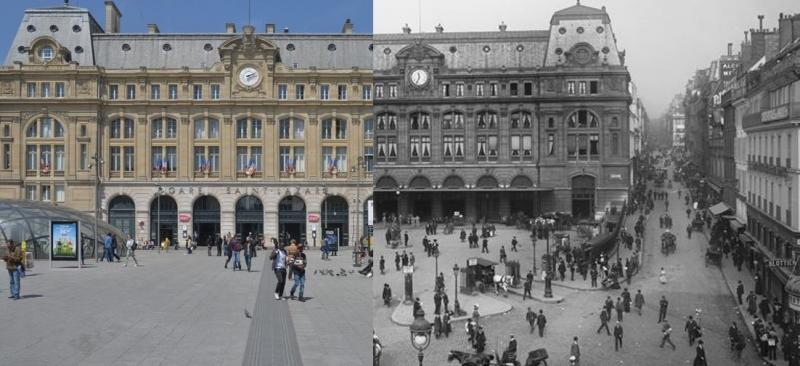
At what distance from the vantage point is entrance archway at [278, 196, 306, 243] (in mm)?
13542

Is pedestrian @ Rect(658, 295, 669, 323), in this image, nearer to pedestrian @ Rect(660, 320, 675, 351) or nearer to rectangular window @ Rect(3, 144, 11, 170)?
pedestrian @ Rect(660, 320, 675, 351)

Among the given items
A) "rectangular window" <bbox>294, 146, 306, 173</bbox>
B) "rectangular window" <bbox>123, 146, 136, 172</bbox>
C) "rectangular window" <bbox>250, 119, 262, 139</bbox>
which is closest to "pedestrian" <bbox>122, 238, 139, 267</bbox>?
"rectangular window" <bbox>123, 146, 136, 172</bbox>

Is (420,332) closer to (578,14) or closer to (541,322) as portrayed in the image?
(541,322)

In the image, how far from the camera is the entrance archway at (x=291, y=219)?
13.5 metres

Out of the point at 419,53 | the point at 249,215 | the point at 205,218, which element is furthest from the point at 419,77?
the point at 249,215

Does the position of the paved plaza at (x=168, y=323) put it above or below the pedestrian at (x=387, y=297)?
below

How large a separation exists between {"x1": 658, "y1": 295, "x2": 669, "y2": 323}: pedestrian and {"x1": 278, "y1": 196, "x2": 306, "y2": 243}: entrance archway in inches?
312

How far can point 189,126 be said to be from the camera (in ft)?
43.5

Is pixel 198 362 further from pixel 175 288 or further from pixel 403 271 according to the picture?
pixel 175 288

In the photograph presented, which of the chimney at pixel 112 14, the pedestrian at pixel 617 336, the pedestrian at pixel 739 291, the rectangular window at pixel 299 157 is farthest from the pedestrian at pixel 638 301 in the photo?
the rectangular window at pixel 299 157

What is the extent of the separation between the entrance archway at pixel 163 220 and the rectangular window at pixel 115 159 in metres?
3.02

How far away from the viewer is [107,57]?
7.86 m

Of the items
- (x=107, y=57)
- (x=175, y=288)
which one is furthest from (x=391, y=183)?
(x=107, y=57)

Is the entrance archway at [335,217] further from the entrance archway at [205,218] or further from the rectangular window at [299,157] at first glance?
the entrance archway at [205,218]
